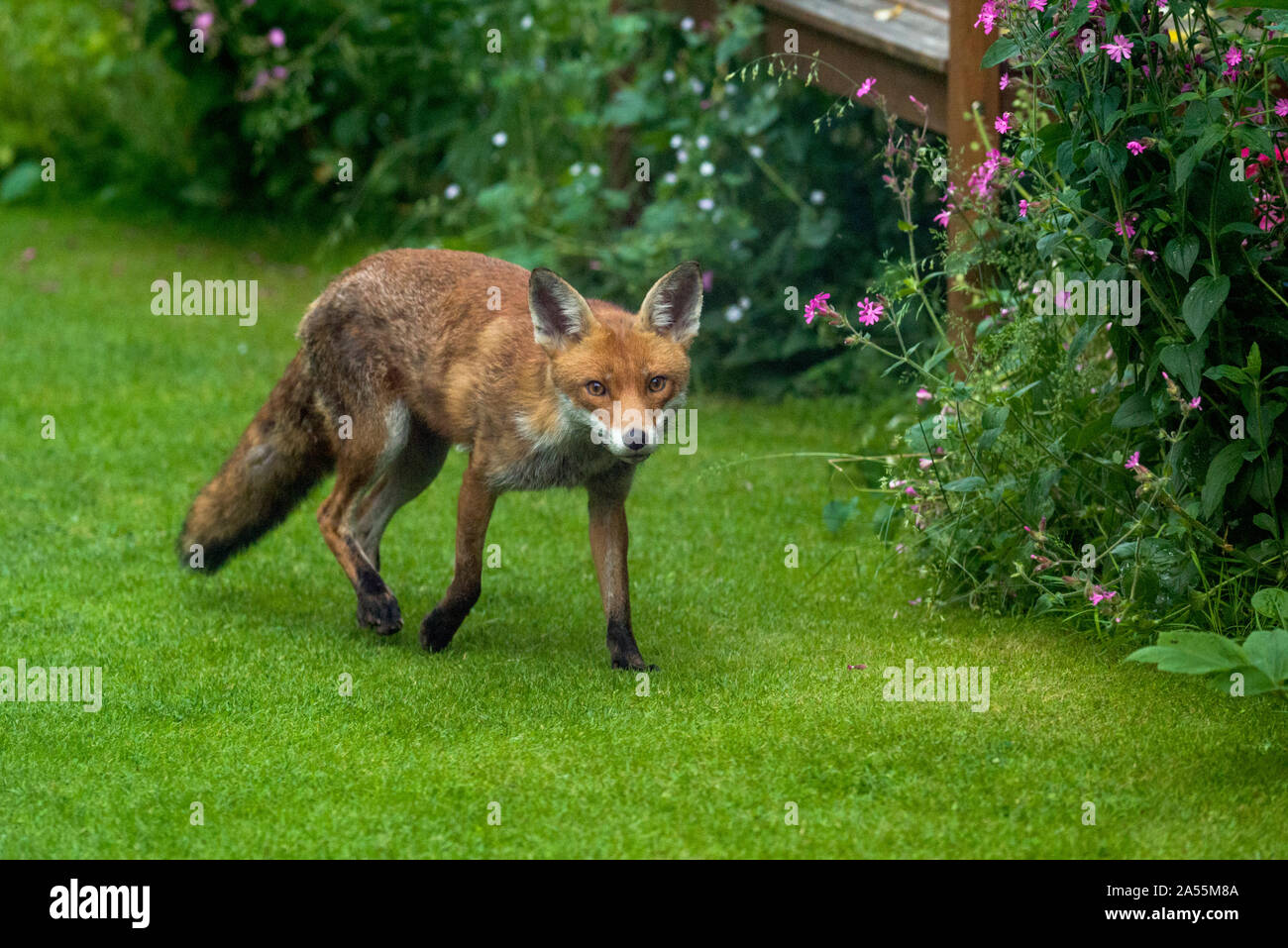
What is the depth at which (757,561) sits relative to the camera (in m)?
6.71

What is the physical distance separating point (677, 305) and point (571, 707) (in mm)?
1400

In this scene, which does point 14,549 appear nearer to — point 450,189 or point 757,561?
point 757,561

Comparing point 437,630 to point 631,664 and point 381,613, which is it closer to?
point 381,613

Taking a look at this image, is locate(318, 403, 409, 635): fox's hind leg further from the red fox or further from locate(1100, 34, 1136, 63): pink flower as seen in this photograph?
locate(1100, 34, 1136, 63): pink flower

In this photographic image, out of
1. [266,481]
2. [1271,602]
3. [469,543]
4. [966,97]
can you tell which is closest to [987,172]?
[966,97]

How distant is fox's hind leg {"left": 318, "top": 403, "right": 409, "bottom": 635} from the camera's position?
5.82m

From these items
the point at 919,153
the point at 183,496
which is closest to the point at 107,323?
the point at 183,496

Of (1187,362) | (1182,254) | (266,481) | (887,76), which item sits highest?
(887,76)

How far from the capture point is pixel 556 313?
527 centimetres

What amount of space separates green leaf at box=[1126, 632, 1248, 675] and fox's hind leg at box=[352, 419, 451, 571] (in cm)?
324

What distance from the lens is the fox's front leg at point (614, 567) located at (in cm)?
544

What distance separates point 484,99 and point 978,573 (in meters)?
6.53

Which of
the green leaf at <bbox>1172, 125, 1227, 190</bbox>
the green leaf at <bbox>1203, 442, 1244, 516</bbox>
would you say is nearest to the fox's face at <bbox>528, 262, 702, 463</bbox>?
the green leaf at <bbox>1172, 125, 1227, 190</bbox>

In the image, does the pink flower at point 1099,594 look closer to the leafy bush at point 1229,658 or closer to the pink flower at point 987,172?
the leafy bush at point 1229,658
